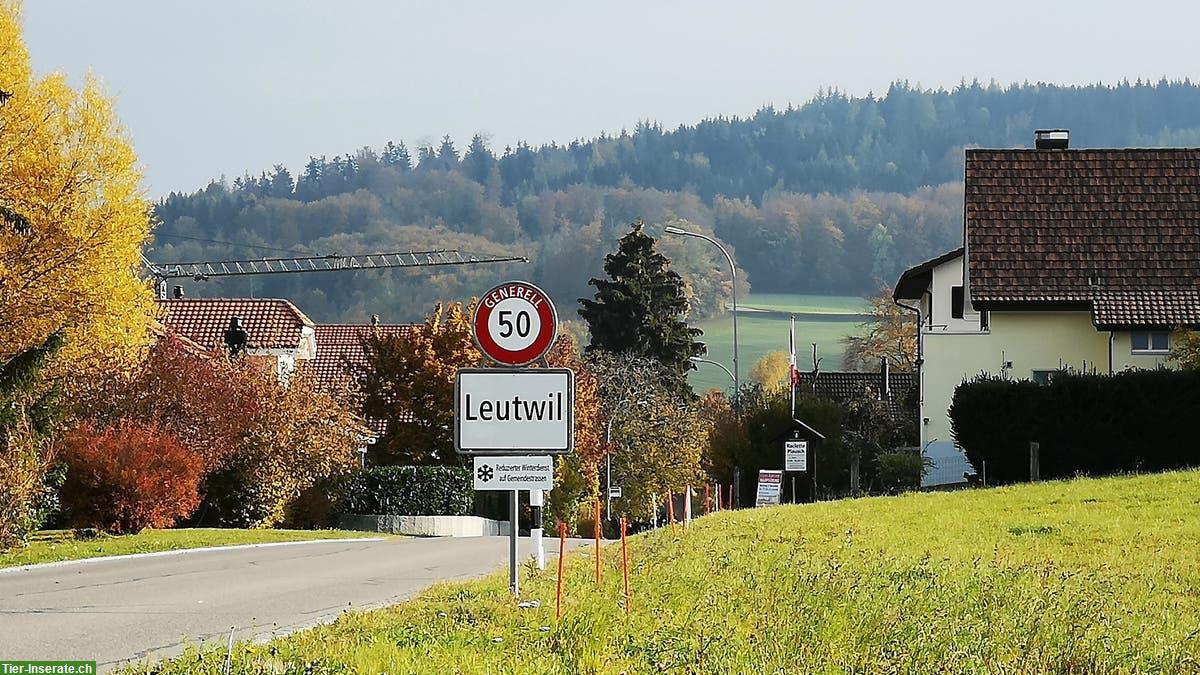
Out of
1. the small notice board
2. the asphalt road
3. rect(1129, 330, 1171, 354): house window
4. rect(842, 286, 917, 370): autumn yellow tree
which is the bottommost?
the asphalt road

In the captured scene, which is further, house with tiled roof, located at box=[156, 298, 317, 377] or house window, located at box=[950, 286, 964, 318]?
house with tiled roof, located at box=[156, 298, 317, 377]

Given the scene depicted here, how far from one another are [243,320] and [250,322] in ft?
1.58

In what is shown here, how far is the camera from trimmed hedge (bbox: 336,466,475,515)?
157 ft

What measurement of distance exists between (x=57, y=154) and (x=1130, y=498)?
956 inches

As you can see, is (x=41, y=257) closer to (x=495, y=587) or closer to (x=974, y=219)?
(x=495, y=587)

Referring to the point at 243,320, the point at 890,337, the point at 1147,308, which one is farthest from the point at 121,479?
the point at 890,337

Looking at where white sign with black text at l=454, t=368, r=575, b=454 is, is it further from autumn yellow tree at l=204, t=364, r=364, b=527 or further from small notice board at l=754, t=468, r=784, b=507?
small notice board at l=754, t=468, r=784, b=507

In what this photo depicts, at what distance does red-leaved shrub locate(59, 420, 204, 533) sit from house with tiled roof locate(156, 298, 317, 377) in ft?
126

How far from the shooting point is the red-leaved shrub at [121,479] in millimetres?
33812

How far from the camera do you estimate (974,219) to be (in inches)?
2125

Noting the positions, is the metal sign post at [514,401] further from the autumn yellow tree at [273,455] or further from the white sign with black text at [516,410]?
the autumn yellow tree at [273,455]

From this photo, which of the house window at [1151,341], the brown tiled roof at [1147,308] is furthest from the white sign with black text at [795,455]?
the house window at [1151,341]

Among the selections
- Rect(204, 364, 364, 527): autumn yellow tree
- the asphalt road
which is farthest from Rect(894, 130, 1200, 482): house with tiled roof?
the asphalt road

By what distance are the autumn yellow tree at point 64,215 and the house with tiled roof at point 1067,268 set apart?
90.1ft
